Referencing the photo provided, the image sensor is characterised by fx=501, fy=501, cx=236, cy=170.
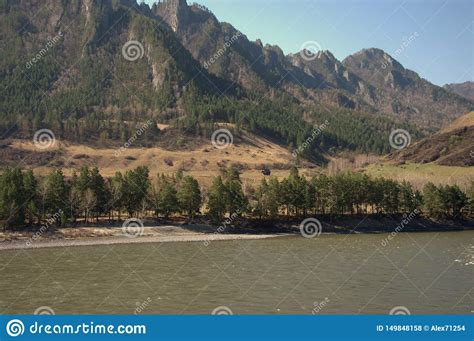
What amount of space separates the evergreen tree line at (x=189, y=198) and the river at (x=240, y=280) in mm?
19549

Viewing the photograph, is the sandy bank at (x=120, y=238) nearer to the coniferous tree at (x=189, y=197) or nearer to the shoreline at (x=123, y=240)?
the shoreline at (x=123, y=240)

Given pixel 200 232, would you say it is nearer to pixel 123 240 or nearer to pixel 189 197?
pixel 189 197

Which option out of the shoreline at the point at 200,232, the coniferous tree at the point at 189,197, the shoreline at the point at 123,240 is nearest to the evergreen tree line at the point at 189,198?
the coniferous tree at the point at 189,197

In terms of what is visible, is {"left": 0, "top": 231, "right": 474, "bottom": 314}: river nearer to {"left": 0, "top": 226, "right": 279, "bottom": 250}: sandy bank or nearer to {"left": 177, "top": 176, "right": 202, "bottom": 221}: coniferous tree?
{"left": 0, "top": 226, "right": 279, "bottom": 250}: sandy bank

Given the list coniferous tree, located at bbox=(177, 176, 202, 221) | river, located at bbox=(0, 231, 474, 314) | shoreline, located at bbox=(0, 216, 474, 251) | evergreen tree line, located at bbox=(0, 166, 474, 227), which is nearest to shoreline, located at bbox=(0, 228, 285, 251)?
shoreline, located at bbox=(0, 216, 474, 251)

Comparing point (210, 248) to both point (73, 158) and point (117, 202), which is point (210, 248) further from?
point (73, 158)

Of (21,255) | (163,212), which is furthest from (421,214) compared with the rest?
(21,255)

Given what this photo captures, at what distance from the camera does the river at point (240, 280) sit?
40062 mm

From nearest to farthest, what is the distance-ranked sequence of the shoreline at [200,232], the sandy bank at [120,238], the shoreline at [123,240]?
the shoreline at [123,240] → the sandy bank at [120,238] → the shoreline at [200,232]

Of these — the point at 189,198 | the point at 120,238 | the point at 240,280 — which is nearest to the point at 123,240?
the point at 120,238

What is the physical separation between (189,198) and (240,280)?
204 feet

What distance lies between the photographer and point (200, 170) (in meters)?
194

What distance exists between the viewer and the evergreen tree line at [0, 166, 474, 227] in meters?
100

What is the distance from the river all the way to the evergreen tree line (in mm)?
19549
